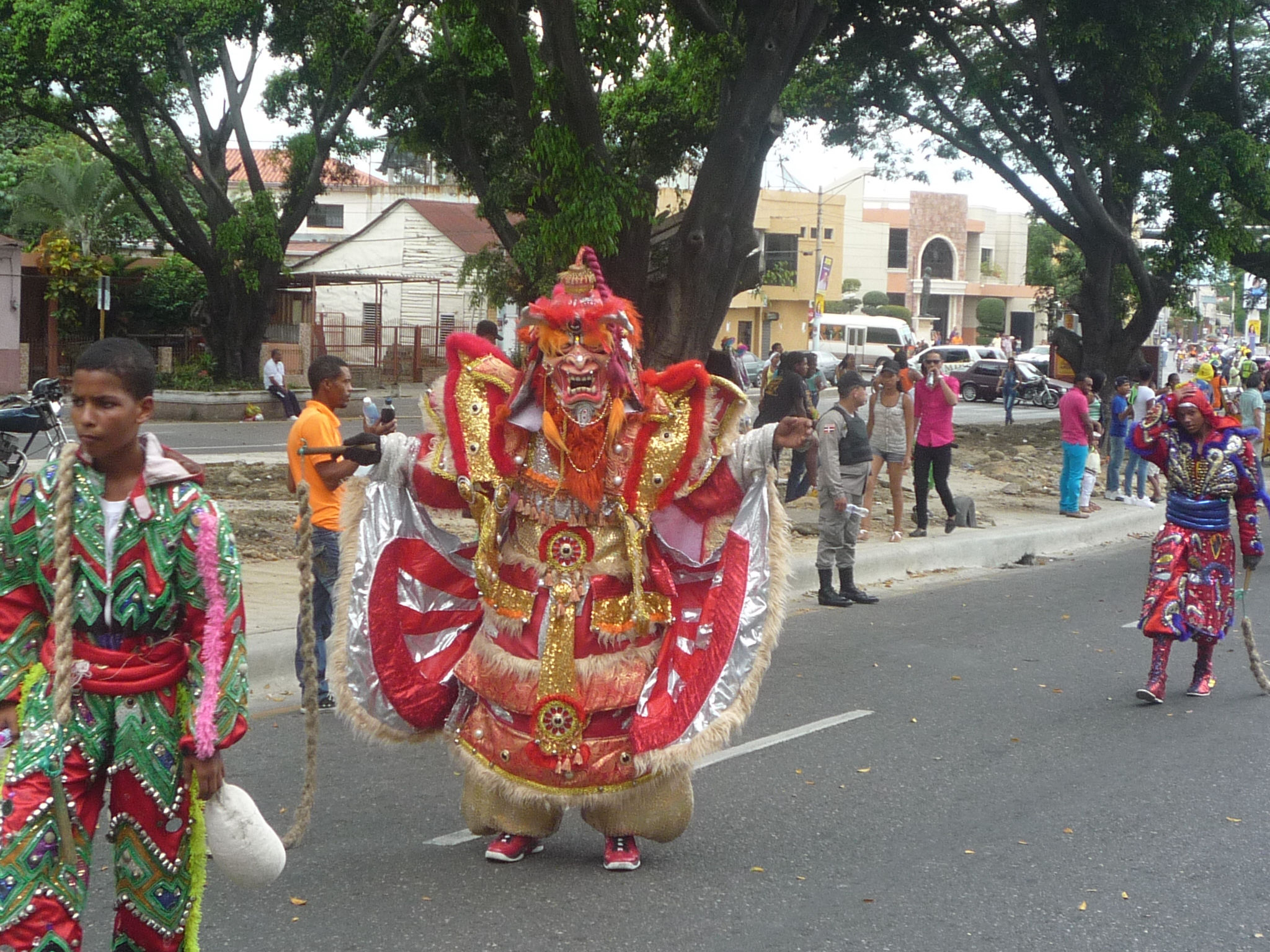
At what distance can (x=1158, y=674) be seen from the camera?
794cm

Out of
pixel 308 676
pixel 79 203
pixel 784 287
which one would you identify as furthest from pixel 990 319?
pixel 308 676

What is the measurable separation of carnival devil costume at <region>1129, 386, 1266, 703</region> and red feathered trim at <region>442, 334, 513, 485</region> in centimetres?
455

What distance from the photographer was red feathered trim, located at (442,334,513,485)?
5.10 metres

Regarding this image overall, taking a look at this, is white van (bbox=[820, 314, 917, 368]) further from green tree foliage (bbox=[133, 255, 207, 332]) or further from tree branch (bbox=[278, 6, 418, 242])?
tree branch (bbox=[278, 6, 418, 242])

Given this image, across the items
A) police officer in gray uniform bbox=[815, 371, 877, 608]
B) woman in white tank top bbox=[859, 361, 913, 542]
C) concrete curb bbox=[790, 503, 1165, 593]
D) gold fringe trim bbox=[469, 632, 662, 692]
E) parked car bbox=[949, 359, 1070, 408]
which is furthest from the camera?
parked car bbox=[949, 359, 1070, 408]

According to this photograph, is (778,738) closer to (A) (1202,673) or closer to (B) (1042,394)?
(A) (1202,673)

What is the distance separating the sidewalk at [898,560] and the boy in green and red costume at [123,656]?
3.92 metres

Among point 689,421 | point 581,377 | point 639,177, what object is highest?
point 639,177

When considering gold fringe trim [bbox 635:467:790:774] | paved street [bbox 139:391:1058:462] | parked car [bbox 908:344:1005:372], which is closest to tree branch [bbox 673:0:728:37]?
paved street [bbox 139:391:1058:462]

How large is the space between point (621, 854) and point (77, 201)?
3102cm

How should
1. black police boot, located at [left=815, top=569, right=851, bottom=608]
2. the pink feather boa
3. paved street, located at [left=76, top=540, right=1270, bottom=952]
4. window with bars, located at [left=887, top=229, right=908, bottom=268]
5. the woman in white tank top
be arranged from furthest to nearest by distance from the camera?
1. window with bars, located at [left=887, top=229, right=908, bottom=268]
2. the woman in white tank top
3. black police boot, located at [left=815, top=569, right=851, bottom=608]
4. paved street, located at [left=76, top=540, right=1270, bottom=952]
5. the pink feather boa

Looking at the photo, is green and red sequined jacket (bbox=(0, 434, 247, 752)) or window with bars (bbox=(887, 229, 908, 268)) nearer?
green and red sequined jacket (bbox=(0, 434, 247, 752))

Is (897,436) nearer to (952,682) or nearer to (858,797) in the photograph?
(952,682)

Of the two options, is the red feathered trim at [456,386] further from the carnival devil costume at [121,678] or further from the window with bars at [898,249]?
the window with bars at [898,249]
